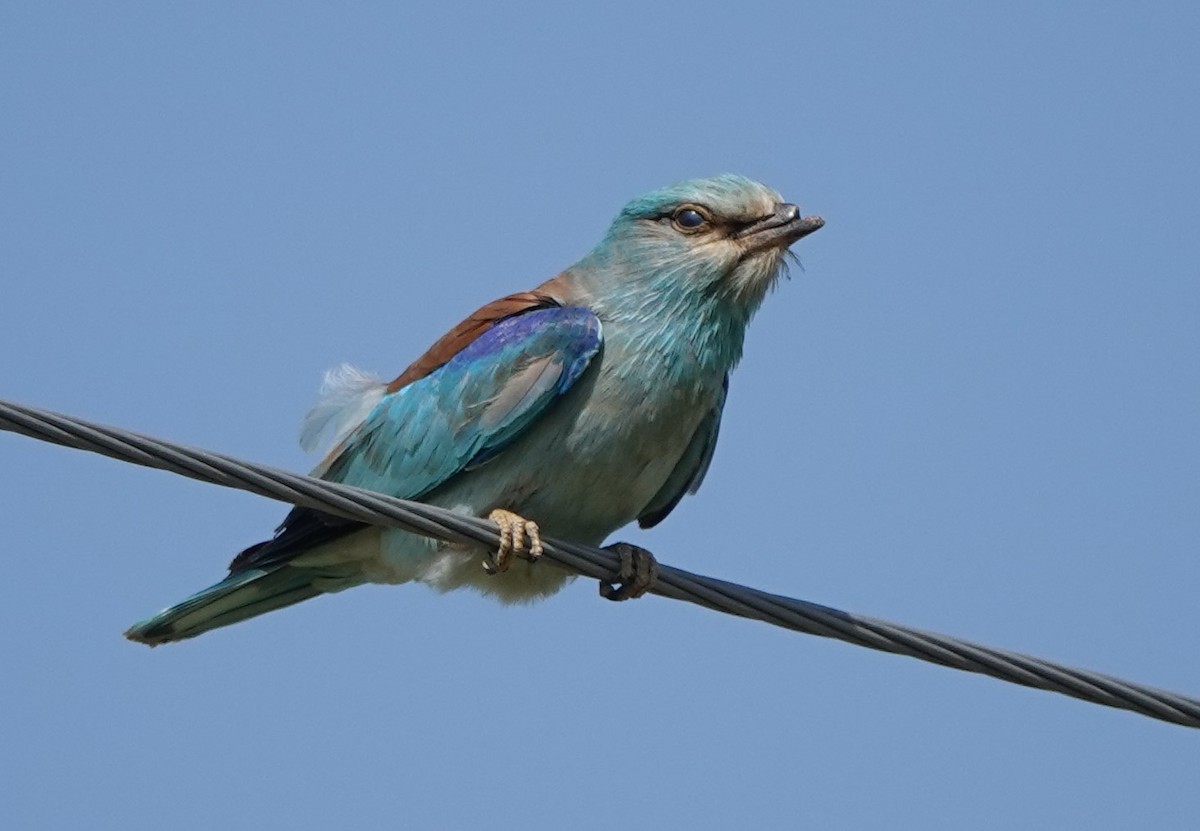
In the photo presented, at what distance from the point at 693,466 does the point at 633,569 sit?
0.95m

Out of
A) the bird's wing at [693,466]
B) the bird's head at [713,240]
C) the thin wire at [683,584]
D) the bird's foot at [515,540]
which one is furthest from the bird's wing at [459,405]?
the thin wire at [683,584]

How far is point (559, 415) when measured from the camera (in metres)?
5.85

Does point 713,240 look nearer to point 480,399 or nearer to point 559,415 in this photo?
point 559,415

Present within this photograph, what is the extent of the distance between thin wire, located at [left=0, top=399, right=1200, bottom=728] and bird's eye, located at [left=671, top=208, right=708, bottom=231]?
156 centimetres

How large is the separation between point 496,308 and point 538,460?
61cm

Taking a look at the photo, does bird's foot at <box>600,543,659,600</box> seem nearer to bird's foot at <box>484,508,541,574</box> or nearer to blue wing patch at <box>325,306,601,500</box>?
bird's foot at <box>484,508,541,574</box>

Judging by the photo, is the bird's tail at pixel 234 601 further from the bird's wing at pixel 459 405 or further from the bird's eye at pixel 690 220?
the bird's eye at pixel 690 220

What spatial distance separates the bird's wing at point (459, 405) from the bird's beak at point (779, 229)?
1.93 feet

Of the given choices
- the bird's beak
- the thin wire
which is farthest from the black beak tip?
the thin wire

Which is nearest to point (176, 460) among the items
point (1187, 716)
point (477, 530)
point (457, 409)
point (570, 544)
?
point (477, 530)

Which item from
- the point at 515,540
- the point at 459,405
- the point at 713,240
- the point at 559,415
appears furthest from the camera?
the point at 713,240

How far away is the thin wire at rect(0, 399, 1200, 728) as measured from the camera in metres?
3.97

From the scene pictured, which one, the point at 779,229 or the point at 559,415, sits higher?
the point at 779,229

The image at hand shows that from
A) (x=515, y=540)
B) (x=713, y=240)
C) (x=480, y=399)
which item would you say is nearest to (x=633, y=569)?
(x=515, y=540)
